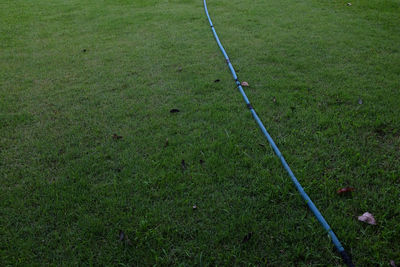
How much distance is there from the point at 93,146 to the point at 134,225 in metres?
1.07

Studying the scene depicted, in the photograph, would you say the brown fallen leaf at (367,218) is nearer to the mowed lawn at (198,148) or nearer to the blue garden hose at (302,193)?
the mowed lawn at (198,148)

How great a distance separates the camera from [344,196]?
2.11m

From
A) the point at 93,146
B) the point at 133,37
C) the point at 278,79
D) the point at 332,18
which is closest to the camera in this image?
the point at 93,146

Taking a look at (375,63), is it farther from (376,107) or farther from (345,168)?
(345,168)

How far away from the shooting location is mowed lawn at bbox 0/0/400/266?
1.86 m

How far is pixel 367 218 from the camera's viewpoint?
1924 millimetres

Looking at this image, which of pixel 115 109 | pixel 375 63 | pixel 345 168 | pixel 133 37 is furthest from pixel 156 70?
pixel 375 63

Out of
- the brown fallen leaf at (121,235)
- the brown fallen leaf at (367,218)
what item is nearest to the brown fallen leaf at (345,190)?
the brown fallen leaf at (367,218)

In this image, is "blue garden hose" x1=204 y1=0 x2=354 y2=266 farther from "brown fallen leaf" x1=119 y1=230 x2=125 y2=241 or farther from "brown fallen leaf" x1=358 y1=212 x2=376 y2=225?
"brown fallen leaf" x1=119 y1=230 x2=125 y2=241

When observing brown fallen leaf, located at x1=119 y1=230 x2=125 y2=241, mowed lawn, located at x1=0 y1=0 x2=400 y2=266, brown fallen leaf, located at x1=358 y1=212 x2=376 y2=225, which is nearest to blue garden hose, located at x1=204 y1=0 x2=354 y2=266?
mowed lawn, located at x1=0 y1=0 x2=400 y2=266

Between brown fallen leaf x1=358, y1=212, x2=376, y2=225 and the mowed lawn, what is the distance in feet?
0.13

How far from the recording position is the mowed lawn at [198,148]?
6.10 feet

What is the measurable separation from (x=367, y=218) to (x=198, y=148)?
1.43 meters

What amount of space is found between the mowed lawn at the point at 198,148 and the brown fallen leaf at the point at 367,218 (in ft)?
0.13
